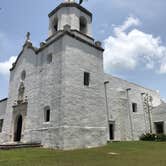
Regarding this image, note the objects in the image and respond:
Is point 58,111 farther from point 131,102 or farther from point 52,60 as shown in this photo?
point 131,102

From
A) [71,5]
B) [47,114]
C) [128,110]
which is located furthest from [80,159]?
[128,110]

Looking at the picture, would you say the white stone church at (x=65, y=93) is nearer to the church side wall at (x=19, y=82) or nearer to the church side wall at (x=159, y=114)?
the church side wall at (x=19, y=82)

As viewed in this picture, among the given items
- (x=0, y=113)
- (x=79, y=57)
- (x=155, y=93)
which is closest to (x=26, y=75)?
(x=79, y=57)

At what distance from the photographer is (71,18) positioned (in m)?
17.4

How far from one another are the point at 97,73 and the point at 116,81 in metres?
6.72

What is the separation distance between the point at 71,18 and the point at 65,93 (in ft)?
25.1

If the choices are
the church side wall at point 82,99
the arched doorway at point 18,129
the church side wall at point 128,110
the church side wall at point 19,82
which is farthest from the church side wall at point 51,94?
the church side wall at point 128,110

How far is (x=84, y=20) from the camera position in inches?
734

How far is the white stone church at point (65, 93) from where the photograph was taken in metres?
14.0

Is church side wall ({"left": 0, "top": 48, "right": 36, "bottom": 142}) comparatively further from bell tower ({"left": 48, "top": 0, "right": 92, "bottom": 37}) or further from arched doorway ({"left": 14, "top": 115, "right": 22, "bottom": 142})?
bell tower ({"left": 48, "top": 0, "right": 92, "bottom": 37})

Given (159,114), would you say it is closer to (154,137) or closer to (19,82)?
(154,137)

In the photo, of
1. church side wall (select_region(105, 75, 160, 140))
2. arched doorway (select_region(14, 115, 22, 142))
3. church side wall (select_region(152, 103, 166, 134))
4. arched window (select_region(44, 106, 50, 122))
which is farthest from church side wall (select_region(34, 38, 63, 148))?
church side wall (select_region(152, 103, 166, 134))

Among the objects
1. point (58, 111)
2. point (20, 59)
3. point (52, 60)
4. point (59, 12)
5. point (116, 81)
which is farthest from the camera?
point (116, 81)

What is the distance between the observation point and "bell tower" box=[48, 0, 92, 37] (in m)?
17.4
